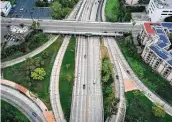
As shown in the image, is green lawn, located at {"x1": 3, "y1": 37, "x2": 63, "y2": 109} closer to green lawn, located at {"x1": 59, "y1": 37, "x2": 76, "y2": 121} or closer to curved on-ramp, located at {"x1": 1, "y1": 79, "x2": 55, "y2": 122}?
curved on-ramp, located at {"x1": 1, "y1": 79, "x2": 55, "y2": 122}

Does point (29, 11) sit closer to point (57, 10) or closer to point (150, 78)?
point (57, 10)

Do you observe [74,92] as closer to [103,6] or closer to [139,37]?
[139,37]

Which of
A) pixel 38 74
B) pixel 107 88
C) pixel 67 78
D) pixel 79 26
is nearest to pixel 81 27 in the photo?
pixel 79 26

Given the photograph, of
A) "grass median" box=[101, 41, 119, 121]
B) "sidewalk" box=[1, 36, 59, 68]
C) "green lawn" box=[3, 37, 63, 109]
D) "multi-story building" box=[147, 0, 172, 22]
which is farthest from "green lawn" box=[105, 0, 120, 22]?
"green lawn" box=[3, 37, 63, 109]

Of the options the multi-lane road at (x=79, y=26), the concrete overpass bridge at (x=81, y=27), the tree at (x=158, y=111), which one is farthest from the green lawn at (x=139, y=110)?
the multi-lane road at (x=79, y=26)

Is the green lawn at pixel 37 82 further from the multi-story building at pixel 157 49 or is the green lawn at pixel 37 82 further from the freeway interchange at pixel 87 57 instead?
the multi-story building at pixel 157 49

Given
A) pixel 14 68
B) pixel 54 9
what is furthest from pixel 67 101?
pixel 54 9
